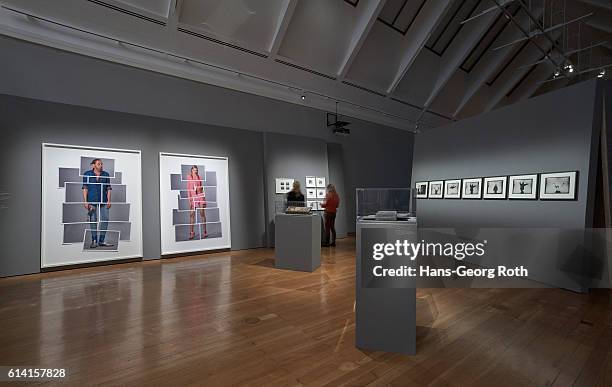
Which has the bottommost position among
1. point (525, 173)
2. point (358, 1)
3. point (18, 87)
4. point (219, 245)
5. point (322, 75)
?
point (219, 245)

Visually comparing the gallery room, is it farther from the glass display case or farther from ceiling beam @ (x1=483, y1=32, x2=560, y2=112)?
ceiling beam @ (x1=483, y1=32, x2=560, y2=112)

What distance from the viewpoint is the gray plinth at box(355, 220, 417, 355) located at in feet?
8.55

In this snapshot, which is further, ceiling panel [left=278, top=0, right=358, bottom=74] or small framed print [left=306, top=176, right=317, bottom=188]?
small framed print [left=306, top=176, right=317, bottom=188]

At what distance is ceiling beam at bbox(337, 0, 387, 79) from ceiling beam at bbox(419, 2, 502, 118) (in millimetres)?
3995

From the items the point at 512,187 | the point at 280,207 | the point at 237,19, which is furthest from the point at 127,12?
the point at 512,187

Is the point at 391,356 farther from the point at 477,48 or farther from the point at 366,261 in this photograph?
the point at 477,48

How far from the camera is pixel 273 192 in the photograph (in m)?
8.17

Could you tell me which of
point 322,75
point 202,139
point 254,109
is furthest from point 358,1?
point 202,139

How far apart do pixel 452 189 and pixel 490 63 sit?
22.0 feet

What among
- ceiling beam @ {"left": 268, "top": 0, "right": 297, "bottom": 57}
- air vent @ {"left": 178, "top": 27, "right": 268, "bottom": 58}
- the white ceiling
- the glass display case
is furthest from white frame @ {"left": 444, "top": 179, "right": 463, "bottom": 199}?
air vent @ {"left": 178, "top": 27, "right": 268, "bottom": 58}

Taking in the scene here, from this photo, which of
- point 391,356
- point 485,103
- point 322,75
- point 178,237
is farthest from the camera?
point 485,103

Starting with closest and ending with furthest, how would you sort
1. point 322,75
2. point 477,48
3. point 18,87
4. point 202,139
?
point 18,87 < point 202,139 < point 322,75 < point 477,48

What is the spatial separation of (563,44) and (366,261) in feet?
41.1

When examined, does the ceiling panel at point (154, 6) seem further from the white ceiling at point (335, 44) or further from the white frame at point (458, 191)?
the white frame at point (458, 191)
